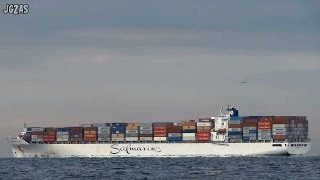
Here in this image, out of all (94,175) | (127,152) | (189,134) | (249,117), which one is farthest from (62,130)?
(94,175)

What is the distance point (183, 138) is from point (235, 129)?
11.1 meters

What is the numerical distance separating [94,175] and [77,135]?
3951 inches

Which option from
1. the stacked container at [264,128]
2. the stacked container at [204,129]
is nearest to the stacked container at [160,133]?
the stacked container at [204,129]

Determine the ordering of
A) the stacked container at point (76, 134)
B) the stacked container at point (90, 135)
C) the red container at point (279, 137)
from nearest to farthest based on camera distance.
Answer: the red container at point (279, 137) < the stacked container at point (90, 135) < the stacked container at point (76, 134)

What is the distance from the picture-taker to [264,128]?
596ft

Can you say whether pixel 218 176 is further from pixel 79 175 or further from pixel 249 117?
pixel 249 117

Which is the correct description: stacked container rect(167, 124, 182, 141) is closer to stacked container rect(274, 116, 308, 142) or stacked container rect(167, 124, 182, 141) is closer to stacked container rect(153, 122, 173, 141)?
stacked container rect(153, 122, 173, 141)

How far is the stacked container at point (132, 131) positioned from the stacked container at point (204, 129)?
13313mm

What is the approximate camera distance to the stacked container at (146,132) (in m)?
191

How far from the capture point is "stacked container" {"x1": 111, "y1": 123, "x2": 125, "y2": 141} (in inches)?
7579

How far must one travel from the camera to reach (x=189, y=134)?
615 feet

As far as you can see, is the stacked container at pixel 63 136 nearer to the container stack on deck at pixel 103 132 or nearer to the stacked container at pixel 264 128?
the container stack on deck at pixel 103 132

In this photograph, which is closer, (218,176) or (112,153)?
(218,176)

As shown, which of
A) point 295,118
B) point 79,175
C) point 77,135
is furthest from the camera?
point 77,135
